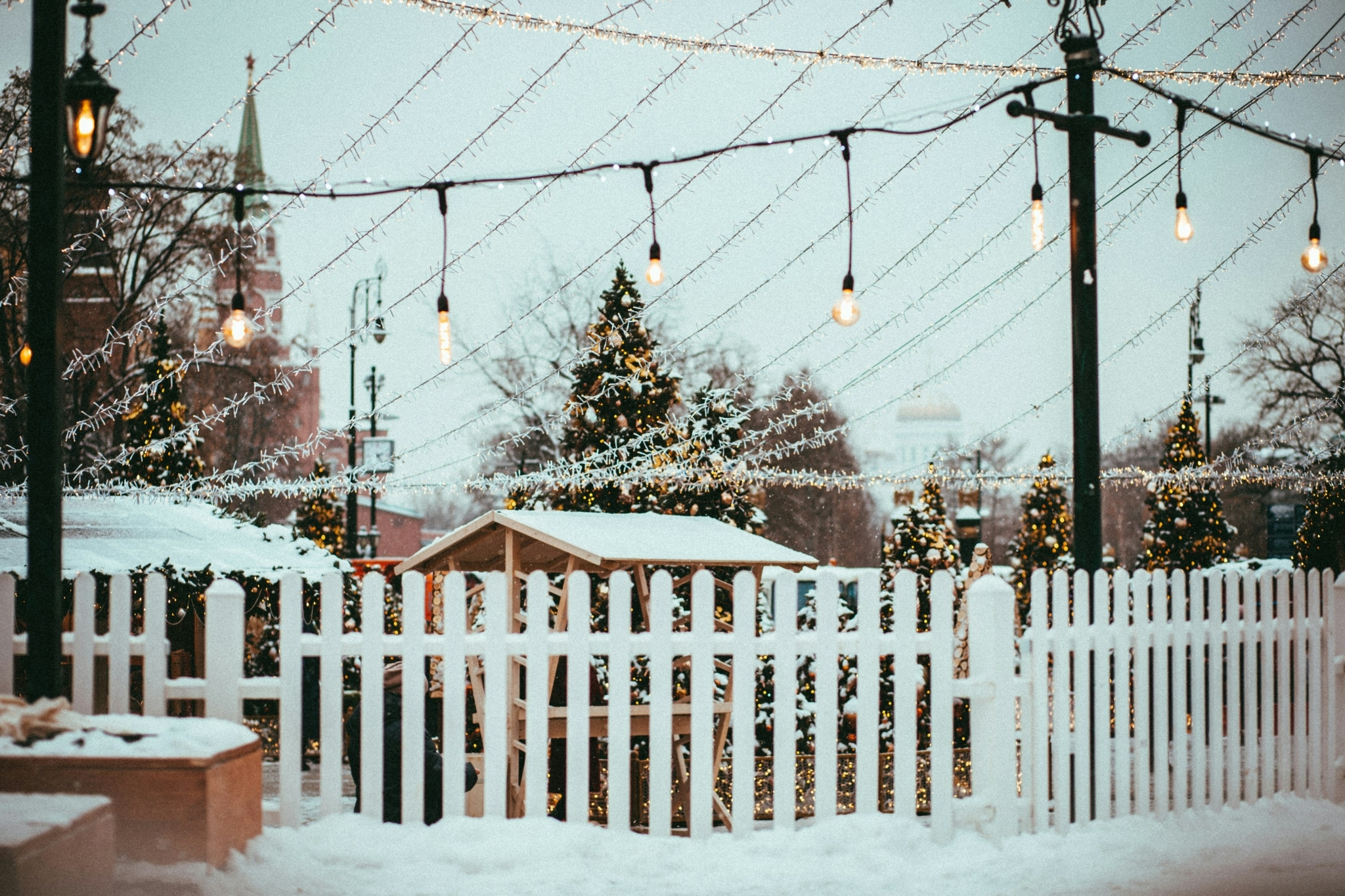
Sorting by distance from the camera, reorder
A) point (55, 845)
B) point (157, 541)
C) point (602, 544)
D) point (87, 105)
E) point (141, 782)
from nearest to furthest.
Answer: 1. point (55, 845)
2. point (141, 782)
3. point (87, 105)
4. point (602, 544)
5. point (157, 541)

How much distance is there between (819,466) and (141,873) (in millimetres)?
34786

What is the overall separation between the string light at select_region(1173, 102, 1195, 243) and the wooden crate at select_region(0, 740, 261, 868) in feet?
21.0

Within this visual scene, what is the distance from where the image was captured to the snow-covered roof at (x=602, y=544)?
A: 6801 mm

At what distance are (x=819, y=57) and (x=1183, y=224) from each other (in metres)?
2.59

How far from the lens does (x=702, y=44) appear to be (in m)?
7.29

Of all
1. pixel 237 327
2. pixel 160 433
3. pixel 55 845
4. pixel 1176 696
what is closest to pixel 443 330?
pixel 237 327

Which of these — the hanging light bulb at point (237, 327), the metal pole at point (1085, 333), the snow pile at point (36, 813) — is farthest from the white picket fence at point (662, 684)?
the hanging light bulb at point (237, 327)

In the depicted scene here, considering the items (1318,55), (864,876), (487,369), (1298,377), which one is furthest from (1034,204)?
(1298,377)

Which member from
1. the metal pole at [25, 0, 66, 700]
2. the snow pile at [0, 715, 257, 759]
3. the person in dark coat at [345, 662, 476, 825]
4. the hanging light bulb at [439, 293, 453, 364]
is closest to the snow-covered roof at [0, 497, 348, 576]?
the hanging light bulb at [439, 293, 453, 364]

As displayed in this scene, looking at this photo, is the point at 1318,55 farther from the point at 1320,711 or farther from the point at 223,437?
the point at 223,437

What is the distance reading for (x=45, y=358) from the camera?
462 cm

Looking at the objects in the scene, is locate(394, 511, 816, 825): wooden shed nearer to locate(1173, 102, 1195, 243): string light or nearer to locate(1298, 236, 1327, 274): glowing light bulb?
locate(1173, 102, 1195, 243): string light

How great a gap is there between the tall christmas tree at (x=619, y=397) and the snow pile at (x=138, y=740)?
11089 millimetres

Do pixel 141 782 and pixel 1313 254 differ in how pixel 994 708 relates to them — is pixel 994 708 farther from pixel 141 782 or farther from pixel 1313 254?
pixel 1313 254
